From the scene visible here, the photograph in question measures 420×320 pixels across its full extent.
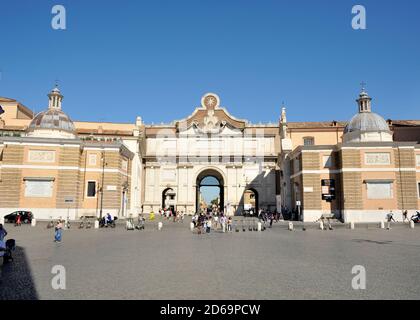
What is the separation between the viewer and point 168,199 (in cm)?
5716

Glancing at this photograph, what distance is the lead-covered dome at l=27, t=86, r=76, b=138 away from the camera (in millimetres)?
40188

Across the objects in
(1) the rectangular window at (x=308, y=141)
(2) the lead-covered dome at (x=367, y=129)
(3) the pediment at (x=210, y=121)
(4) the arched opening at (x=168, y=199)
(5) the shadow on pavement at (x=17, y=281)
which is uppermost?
Answer: (3) the pediment at (x=210, y=121)

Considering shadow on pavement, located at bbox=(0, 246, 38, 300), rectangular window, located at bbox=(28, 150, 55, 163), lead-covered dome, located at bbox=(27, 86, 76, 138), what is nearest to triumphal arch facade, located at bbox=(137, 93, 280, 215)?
lead-covered dome, located at bbox=(27, 86, 76, 138)

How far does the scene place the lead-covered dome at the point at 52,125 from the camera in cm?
4019

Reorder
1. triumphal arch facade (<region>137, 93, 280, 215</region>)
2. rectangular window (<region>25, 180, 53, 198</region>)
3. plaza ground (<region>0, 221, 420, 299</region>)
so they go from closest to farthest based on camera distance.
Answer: plaza ground (<region>0, 221, 420, 299</region>) → rectangular window (<region>25, 180, 53, 198</region>) → triumphal arch facade (<region>137, 93, 280, 215</region>)

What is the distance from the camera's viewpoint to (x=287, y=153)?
4812 cm

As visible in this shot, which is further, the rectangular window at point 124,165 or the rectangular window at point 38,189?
the rectangular window at point 124,165

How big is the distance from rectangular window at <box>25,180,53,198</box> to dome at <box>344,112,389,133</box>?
34.2m

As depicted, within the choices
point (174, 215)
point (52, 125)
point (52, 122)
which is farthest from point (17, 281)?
point (174, 215)

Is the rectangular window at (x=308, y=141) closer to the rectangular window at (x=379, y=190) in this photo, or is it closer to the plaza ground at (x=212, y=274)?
the rectangular window at (x=379, y=190)

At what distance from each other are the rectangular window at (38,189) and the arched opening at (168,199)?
21.8 metres

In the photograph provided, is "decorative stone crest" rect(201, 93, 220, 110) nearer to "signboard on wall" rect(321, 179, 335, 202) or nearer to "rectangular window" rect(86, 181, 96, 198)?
"rectangular window" rect(86, 181, 96, 198)

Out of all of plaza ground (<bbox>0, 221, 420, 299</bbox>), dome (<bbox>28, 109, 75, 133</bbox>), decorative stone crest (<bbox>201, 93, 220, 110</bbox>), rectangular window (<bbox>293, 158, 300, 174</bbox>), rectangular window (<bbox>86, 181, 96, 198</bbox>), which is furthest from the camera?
decorative stone crest (<bbox>201, 93, 220, 110</bbox>)

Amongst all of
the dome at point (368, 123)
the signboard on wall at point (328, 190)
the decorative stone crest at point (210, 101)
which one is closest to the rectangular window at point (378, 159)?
the dome at point (368, 123)
